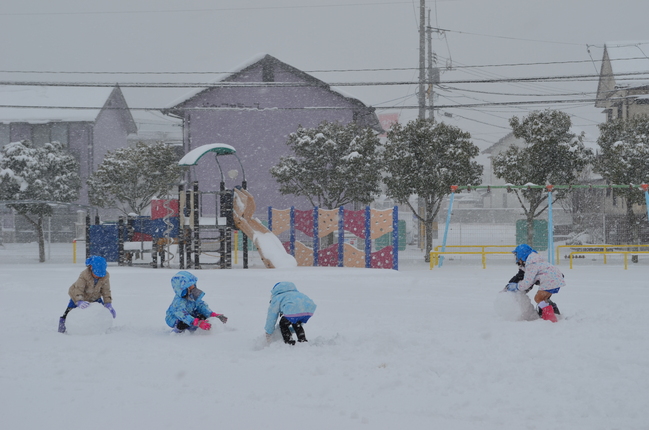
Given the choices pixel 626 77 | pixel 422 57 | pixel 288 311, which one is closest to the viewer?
pixel 288 311

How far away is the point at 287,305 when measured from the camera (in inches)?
262

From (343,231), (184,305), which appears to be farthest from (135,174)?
(184,305)

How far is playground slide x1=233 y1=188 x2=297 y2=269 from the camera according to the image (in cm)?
1712

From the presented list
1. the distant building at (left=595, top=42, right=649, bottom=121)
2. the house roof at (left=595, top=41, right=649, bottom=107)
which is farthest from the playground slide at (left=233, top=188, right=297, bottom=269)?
the house roof at (left=595, top=41, right=649, bottom=107)

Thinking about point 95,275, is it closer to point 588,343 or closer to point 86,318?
point 86,318

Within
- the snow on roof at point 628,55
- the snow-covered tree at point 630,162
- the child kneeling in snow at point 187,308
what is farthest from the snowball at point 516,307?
the snow on roof at point 628,55

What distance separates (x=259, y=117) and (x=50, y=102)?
1375 centimetres

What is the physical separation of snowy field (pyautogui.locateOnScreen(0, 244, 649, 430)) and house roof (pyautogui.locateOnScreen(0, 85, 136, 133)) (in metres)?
27.8

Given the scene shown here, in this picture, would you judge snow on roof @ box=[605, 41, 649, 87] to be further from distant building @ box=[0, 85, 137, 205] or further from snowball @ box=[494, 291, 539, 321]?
snowball @ box=[494, 291, 539, 321]

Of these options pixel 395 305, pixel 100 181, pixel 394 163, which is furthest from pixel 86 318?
pixel 100 181

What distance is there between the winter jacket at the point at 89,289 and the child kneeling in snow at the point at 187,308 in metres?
0.91

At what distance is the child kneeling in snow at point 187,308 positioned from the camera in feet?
24.9

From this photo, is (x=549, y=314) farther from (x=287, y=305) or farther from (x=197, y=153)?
(x=197, y=153)

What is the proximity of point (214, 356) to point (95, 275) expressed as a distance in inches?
90.0
